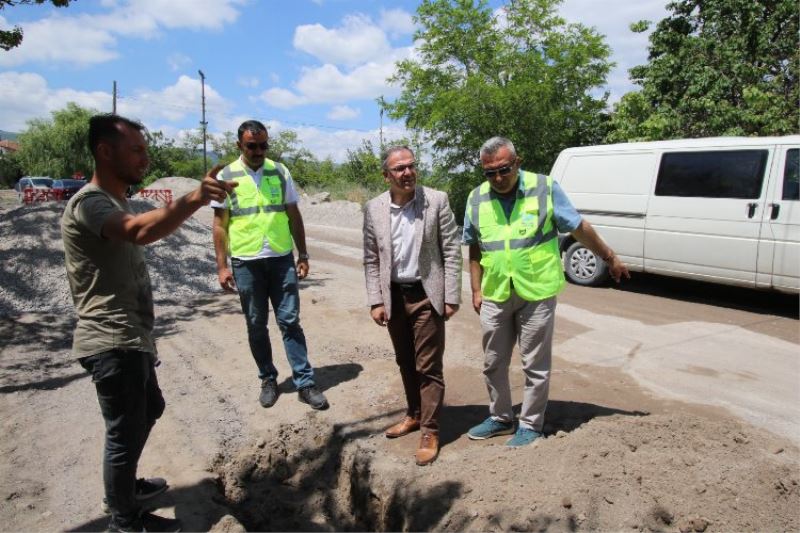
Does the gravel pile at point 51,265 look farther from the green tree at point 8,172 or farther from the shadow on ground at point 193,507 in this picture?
the green tree at point 8,172

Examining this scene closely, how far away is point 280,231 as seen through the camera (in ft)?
13.8

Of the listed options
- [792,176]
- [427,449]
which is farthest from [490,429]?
[792,176]

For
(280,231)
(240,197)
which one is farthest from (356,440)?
(240,197)

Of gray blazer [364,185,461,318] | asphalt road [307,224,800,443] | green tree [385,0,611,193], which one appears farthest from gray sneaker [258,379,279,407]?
green tree [385,0,611,193]

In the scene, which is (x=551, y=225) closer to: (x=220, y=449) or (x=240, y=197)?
(x=240, y=197)

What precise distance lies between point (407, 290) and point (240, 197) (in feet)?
5.07

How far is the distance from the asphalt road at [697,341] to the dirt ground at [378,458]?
0.99 feet

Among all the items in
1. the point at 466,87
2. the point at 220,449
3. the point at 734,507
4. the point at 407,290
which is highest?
the point at 466,87

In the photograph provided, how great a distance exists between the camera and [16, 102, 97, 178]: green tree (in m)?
46.4

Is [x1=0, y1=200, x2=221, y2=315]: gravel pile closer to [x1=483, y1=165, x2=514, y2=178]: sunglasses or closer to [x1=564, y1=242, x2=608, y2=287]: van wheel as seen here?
[x1=564, y1=242, x2=608, y2=287]: van wheel

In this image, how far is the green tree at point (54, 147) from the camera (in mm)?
46375

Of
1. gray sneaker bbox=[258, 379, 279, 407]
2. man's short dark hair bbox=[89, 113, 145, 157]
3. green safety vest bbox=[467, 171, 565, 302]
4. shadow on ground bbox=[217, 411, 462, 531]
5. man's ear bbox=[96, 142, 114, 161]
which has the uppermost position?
man's short dark hair bbox=[89, 113, 145, 157]

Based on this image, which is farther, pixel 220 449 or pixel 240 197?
pixel 240 197

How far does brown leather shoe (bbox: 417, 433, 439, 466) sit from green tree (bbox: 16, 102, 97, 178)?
5100 cm
